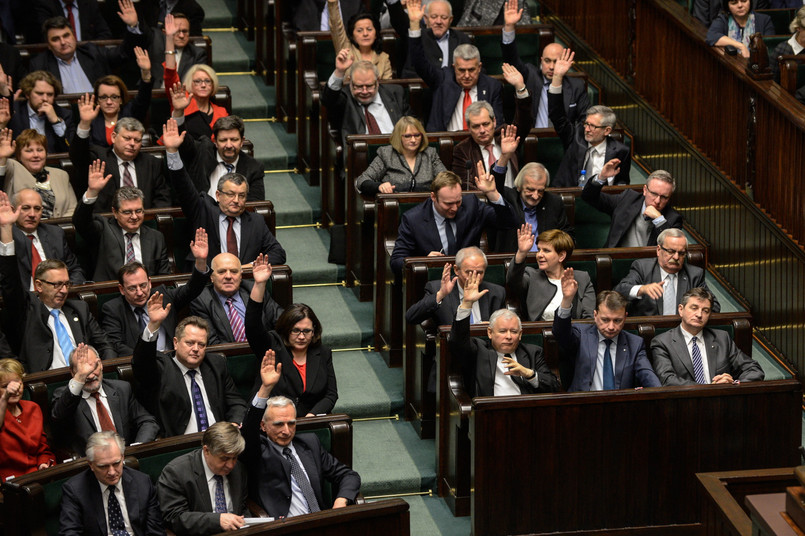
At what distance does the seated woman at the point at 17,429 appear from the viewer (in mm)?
2896

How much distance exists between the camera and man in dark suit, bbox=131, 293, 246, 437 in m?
3.08

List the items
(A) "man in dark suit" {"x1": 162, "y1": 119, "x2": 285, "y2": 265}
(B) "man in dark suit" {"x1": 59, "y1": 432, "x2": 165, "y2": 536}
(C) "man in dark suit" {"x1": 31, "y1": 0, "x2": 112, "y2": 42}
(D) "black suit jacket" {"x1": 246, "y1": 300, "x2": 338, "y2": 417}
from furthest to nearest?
(C) "man in dark suit" {"x1": 31, "y1": 0, "x2": 112, "y2": 42}
(A) "man in dark suit" {"x1": 162, "y1": 119, "x2": 285, "y2": 265}
(D) "black suit jacket" {"x1": 246, "y1": 300, "x2": 338, "y2": 417}
(B) "man in dark suit" {"x1": 59, "y1": 432, "x2": 165, "y2": 536}

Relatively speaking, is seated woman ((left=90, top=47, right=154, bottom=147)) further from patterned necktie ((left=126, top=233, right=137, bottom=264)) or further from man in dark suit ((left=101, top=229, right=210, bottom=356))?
man in dark suit ((left=101, top=229, right=210, bottom=356))

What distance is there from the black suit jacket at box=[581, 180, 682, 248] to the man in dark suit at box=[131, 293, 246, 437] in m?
1.28

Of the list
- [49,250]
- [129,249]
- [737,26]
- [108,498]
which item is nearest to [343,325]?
[129,249]

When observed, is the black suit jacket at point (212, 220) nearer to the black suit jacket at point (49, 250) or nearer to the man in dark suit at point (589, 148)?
the black suit jacket at point (49, 250)

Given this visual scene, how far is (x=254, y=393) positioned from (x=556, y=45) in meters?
1.73

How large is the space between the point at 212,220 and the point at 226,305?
13.9 inches

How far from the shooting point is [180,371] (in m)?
3.12

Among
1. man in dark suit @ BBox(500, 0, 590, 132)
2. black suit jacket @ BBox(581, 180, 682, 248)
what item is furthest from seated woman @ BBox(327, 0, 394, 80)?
black suit jacket @ BBox(581, 180, 682, 248)

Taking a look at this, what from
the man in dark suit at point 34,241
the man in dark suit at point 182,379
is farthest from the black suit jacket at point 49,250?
the man in dark suit at point 182,379

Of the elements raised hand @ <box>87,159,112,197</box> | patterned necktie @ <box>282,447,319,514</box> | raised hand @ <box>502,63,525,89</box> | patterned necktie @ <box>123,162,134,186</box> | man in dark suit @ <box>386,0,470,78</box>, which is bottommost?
patterned necktie @ <box>282,447,319,514</box>

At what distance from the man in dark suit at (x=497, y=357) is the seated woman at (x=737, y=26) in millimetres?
1306

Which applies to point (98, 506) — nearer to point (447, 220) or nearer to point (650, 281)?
point (447, 220)
